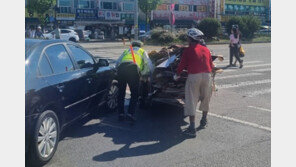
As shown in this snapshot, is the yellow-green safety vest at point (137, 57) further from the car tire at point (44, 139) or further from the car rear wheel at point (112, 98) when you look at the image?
the car tire at point (44, 139)

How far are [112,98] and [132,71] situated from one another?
110 cm

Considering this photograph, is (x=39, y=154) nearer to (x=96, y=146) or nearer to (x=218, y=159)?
(x=96, y=146)

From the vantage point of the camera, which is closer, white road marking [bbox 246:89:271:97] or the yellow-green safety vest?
the yellow-green safety vest

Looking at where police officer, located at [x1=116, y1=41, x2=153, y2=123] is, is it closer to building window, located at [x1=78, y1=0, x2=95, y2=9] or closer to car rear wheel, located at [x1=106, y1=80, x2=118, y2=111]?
car rear wheel, located at [x1=106, y1=80, x2=118, y2=111]

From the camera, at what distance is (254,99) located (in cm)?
841

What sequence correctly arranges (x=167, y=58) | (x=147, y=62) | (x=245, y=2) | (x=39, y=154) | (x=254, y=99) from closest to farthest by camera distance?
(x=39, y=154) → (x=147, y=62) → (x=167, y=58) → (x=254, y=99) → (x=245, y=2)

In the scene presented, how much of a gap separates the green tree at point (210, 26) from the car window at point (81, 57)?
107 feet

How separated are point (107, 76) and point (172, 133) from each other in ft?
5.83

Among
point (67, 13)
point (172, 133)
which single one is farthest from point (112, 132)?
point (67, 13)

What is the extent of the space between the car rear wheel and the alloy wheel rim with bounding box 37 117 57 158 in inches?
88.3

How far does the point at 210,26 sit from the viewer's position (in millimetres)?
37688

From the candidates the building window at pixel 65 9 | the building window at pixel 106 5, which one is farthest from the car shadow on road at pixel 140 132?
the building window at pixel 106 5

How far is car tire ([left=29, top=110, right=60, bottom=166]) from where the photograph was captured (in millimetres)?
4008

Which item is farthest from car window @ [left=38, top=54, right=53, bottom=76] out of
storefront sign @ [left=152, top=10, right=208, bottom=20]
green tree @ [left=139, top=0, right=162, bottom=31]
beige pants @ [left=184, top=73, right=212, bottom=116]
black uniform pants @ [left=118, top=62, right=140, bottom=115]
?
storefront sign @ [left=152, top=10, right=208, bottom=20]
